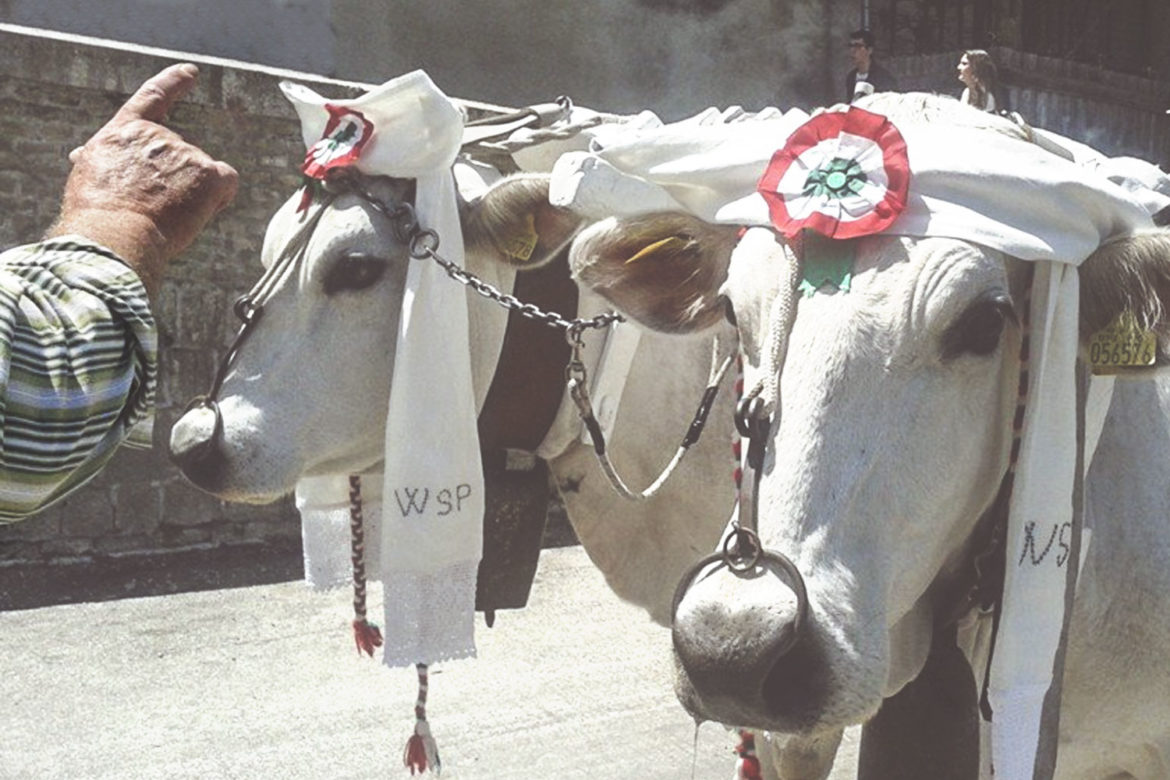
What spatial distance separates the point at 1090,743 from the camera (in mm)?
2754

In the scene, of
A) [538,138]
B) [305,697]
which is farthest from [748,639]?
[305,697]

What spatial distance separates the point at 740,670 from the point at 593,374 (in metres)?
1.54

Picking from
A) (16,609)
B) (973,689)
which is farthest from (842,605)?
(16,609)

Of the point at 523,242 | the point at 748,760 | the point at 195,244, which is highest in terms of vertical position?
the point at 523,242

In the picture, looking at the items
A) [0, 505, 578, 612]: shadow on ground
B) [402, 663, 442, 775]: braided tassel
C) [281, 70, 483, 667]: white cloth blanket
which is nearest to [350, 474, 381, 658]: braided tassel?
[281, 70, 483, 667]: white cloth blanket

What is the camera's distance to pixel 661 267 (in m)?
2.68

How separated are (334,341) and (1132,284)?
183 cm

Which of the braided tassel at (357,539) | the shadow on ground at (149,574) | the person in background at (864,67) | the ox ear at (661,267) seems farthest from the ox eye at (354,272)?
the person in background at (864,67)

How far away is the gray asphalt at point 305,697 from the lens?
503cm

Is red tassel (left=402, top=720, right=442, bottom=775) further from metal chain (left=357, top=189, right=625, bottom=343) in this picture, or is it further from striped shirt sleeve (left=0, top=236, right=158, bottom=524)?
striped shirt sleeve (left=0, top=236, right=158, bottom=524)

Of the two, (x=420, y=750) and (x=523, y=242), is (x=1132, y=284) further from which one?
(x=420, y=750)

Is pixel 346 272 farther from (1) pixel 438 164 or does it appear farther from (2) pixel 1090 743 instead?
(2) pixel 1090 743

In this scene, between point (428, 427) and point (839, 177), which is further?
point (428, 427)

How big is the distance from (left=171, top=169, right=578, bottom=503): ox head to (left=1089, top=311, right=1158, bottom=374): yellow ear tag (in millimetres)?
1375
